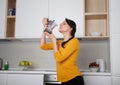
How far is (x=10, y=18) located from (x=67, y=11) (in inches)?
37.6

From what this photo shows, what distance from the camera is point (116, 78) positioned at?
8.31ft

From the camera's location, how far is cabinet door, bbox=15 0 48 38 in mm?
2955

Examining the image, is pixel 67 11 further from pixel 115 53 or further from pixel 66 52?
pixel 66 52

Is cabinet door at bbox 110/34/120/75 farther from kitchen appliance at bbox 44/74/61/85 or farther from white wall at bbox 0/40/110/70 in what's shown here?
kitchen appliance at bbox 44/74/61/85

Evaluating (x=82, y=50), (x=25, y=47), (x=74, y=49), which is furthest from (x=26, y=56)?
(x=74, y=49)

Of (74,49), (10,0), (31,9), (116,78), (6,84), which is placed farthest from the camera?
(10,0)

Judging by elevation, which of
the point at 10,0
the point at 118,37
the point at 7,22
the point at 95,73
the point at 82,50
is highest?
the point at 10,0

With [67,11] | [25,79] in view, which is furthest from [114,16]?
[25,79]

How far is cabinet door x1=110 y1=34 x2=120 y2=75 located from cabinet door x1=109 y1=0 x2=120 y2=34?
85mm

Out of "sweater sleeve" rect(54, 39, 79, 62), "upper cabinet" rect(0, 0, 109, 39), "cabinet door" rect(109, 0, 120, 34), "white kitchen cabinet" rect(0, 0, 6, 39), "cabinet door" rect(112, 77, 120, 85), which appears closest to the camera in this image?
"sweater sleeve" rect(54, 39, 79, 62)

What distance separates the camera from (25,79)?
106 inches

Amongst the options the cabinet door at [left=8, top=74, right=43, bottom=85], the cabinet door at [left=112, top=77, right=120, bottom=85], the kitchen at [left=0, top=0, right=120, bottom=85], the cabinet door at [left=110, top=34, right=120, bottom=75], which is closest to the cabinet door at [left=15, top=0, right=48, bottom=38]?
the kitchen at [left=0, top=0, right=120, bottom=85]

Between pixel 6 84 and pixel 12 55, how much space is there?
0.67 metres

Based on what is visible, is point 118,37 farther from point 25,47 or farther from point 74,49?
point 25,47
